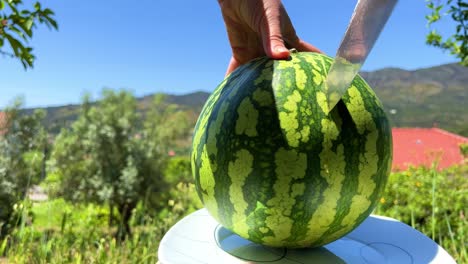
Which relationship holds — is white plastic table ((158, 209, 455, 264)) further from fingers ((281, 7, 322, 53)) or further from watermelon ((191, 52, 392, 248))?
fingers ((281, 7, 322, 53))

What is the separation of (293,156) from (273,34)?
0.69m

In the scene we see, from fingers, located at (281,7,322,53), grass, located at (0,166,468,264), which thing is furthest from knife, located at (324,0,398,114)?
grass, located at (0,166,468,264)

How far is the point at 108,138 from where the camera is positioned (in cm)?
1319

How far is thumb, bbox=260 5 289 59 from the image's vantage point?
1888 mm

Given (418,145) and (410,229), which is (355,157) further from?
(418,145)

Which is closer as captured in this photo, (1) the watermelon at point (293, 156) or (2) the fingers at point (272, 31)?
(1) the watermelon at point (293, 156)

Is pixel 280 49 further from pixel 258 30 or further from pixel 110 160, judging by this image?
pixel 110 160

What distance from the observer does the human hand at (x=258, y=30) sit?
6.42 ft

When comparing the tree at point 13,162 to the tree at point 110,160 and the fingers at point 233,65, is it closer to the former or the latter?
the tree at point 110,160

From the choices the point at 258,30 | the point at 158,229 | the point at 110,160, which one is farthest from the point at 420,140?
the point at 258,30

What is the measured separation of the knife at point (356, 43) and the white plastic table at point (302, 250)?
798 mm

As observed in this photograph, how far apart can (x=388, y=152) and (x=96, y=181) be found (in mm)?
12372

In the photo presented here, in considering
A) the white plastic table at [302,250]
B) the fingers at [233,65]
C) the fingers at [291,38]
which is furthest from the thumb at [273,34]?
the white plastic table at [302,250]

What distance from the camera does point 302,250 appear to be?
2.00m
